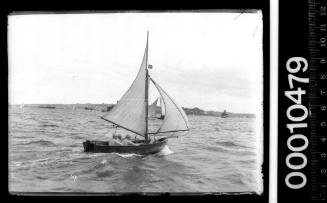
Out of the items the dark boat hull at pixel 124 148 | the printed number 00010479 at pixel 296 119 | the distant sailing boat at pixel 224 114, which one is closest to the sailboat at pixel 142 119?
the dark boat hull at pixel 124 148

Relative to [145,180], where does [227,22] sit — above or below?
above

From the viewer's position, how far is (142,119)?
1.55m

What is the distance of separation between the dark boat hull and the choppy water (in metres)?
0.02

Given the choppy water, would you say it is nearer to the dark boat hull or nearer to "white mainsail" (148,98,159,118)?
the dark boat hull

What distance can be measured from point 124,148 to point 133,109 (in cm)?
17

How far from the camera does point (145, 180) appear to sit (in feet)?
4.90

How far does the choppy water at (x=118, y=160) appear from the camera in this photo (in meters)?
1.49

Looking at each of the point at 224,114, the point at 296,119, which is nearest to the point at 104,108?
the point at 224,114

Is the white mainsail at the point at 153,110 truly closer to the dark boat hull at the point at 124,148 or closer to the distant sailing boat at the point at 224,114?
the dark boat hull at the point at 124,148
